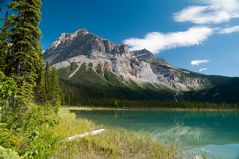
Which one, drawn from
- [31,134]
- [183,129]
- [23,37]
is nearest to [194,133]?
[183,129]

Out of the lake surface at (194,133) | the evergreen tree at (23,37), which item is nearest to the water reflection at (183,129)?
the lake surface at (194,133)

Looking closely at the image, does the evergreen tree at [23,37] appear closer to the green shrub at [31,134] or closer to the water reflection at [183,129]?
the water reflection at [183,129]

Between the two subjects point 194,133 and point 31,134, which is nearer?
point 31,134

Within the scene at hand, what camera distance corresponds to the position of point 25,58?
27125 millimetres

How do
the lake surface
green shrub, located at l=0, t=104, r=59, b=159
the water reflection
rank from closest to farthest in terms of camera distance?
green shrub, located at l=0, t=104, r=59, b=159 < the lake surface < the water reflection

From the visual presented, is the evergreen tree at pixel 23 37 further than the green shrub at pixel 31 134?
Yes

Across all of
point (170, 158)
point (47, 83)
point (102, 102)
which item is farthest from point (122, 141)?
point (102, 102)

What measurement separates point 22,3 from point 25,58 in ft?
17.6

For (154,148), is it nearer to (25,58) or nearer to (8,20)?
(25,58)

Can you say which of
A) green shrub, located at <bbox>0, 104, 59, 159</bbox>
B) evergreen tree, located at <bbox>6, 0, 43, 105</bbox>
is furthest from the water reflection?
green shrub, located at <bbox>0, 104, 59, 159</bbox>

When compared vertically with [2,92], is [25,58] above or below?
above

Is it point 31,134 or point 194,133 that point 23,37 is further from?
point 194,133

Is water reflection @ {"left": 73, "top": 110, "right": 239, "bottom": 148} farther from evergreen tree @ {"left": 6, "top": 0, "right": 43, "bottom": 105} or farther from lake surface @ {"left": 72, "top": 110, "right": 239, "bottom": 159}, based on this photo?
evergreen tree @ {"left": 6, "top": 0, "right": 43, "bottom": 105}

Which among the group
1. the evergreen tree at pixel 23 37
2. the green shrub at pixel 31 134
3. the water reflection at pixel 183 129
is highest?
the evergreen tree at pixel 23 37
